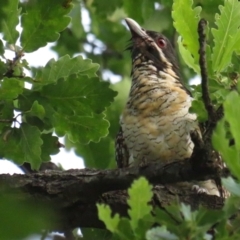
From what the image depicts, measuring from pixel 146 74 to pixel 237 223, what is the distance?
2749 mm

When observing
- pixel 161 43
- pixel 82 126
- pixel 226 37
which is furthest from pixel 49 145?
pixel 161 43

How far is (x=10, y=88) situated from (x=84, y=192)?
2.21 ft

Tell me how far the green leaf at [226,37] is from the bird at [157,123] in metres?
1.03

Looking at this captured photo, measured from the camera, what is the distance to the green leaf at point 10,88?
8.32 ft

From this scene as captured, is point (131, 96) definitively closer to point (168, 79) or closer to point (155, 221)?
point (168, 79)

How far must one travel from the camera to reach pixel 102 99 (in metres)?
2.82

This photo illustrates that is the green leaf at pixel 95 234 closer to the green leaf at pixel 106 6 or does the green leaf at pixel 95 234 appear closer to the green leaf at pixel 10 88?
the green leaf at pixel 10 88

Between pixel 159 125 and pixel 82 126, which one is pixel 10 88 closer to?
pixel 82 126

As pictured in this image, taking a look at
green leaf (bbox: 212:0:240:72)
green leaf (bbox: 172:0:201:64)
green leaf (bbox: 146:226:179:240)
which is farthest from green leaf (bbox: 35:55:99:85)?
green leaf (bbox: 146:226:179:240)

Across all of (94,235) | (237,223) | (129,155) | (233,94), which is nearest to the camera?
(233,94)

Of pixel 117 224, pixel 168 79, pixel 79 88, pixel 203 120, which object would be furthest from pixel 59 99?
pixel 168 79

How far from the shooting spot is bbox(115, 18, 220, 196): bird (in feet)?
A: 12.3

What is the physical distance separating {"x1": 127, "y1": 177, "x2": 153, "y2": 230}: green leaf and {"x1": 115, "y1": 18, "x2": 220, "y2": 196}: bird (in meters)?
1.75

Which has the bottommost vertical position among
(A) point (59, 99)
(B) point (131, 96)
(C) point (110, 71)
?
(A) point (59, 99)
